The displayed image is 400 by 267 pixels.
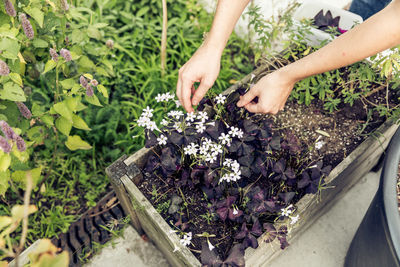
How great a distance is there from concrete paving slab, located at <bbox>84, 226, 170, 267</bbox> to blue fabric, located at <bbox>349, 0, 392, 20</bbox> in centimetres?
238

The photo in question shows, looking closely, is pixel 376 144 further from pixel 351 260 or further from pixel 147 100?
pixel 147 100

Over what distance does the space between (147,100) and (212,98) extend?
0.79 metres

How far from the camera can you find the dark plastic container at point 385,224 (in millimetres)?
1354

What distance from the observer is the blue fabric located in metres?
2.41

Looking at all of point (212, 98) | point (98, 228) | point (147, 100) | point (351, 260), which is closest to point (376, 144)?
point (351, 260)

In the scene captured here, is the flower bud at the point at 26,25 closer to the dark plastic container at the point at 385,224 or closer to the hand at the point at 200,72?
the hand at the point at 200,72

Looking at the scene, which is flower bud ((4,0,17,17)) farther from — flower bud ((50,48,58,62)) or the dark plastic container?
the dark plastic container

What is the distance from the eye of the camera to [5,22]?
151 centimetres

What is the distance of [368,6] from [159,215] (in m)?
2.19

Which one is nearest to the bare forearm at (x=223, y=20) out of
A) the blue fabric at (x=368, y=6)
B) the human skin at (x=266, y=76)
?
the human skin at (x=266, y=76)

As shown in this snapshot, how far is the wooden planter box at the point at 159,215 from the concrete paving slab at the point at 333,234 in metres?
0.30

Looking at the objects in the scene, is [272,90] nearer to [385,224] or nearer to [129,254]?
[385,224]

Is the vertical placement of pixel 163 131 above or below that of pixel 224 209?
above

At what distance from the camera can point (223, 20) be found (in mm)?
1646
